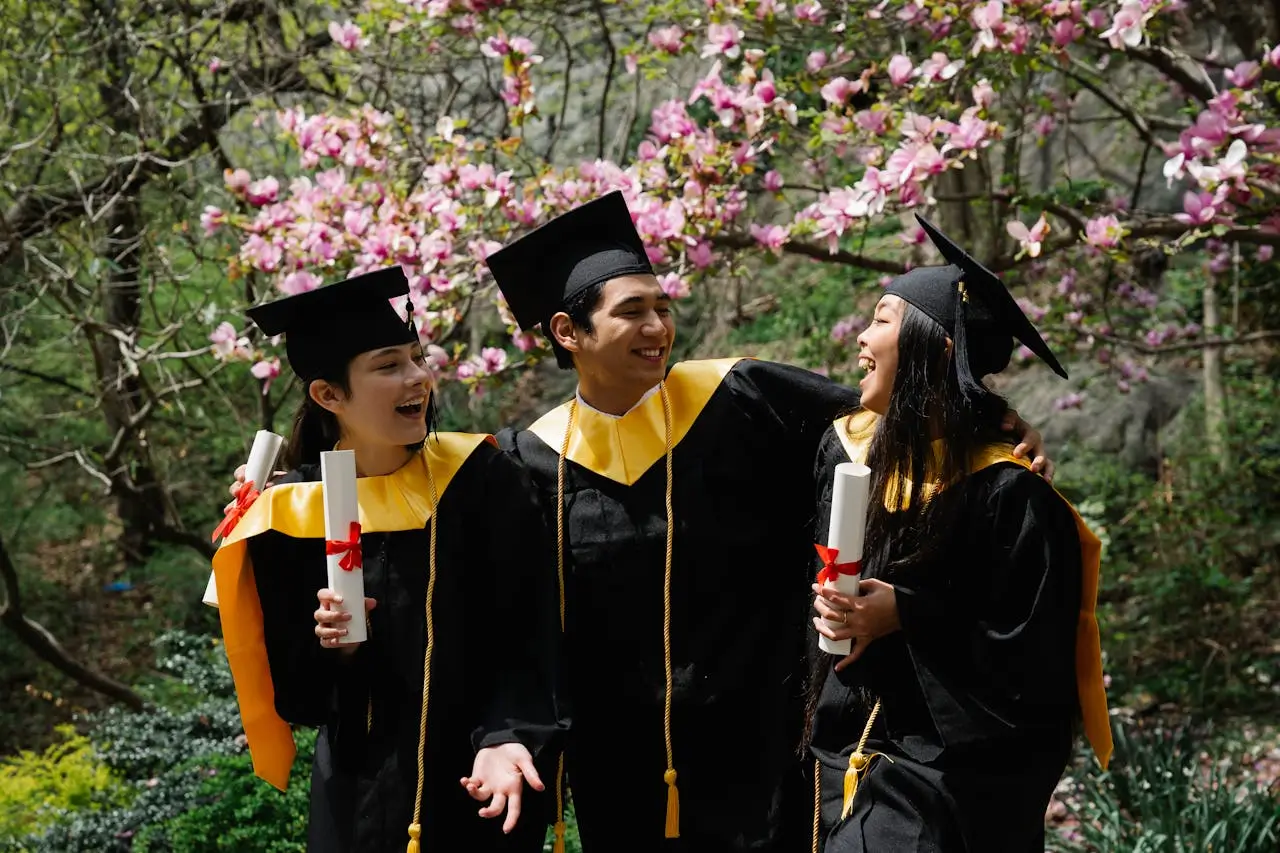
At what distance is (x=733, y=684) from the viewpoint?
9.14 ft

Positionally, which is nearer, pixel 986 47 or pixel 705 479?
pixel 705 479

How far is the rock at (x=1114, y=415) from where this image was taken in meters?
7.76

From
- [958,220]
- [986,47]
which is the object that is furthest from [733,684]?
[958,220]

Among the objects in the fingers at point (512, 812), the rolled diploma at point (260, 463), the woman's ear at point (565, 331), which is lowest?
the fingers at point (512, 812)

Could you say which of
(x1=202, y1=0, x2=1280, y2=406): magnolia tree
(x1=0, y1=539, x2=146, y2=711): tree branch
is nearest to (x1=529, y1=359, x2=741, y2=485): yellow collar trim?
(x1=202, y1=0, x2=1280, y2=406): magnolia tree

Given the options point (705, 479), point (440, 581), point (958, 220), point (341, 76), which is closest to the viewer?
point (440, 581)

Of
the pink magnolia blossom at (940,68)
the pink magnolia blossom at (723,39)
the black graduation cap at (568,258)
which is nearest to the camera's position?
the black graduation cap at (568,258)

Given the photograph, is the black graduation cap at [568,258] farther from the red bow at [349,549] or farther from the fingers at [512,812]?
the fingers at [512,812]

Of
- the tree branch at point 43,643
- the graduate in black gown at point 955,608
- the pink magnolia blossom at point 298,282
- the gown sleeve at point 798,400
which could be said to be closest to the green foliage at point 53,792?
the tree branch at point 43,643

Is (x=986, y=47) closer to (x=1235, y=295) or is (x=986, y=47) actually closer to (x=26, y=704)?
(x=1235, y=295)

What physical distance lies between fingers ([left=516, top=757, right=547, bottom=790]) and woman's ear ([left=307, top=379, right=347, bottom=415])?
772mm

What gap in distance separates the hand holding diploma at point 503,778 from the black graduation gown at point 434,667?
0.03m

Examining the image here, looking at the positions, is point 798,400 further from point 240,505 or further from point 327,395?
point 240,505

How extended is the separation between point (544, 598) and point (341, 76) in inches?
220
